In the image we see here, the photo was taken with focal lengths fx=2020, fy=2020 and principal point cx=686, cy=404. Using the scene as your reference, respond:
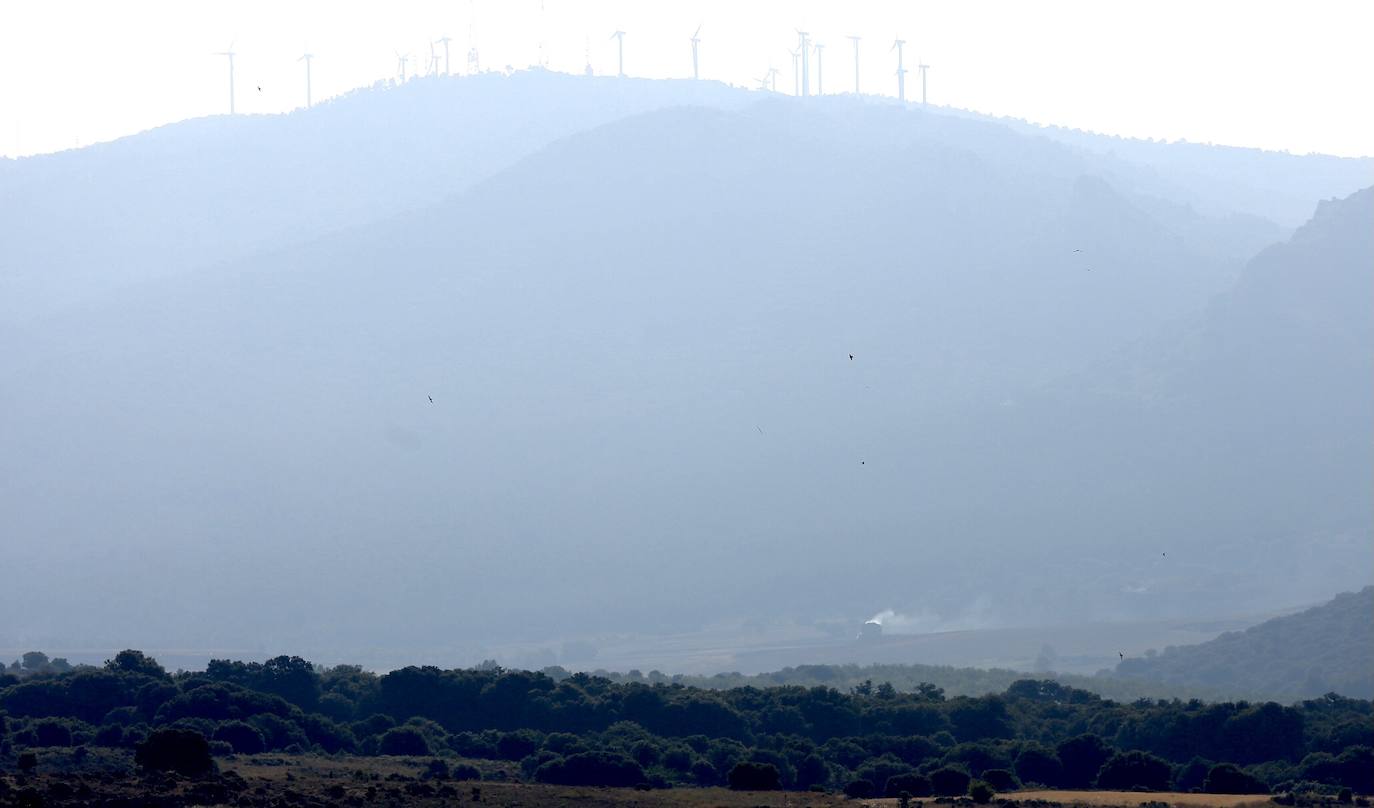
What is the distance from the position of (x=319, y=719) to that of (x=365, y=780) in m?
16.5

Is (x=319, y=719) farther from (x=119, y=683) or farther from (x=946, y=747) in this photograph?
(x=946, y=747)

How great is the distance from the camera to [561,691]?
84750 mm

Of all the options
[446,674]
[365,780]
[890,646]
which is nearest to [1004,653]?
[890,646]

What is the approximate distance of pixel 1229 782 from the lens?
62.4 metres

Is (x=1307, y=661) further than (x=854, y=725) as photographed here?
Yes

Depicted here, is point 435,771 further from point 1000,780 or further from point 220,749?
point 1000,780

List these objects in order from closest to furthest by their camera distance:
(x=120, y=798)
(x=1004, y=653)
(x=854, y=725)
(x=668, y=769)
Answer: (x=120, y=798), (x=668, y=769), (x=854, y=725), (x=1004, y=653)

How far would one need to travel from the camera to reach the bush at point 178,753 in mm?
55375

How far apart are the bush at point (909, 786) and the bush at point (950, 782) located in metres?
0.27

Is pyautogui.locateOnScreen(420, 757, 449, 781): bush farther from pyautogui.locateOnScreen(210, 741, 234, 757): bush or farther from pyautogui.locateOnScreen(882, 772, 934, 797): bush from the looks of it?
pyautogui.locateOnScreen(882, 772, 934, 797): bush

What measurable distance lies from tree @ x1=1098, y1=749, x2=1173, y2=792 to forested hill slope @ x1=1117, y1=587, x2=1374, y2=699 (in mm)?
68925

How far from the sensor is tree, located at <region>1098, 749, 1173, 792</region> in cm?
6388

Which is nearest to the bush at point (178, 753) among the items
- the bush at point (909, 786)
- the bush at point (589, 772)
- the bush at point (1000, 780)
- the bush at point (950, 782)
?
the bush at point (589, 772)

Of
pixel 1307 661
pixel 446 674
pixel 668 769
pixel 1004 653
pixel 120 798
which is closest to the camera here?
pixel 120 798
